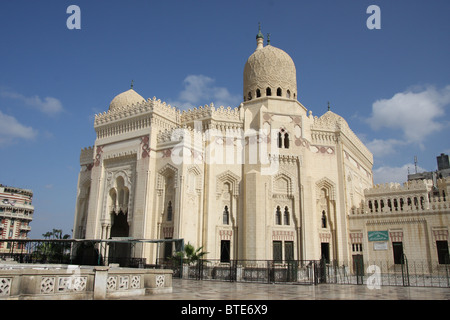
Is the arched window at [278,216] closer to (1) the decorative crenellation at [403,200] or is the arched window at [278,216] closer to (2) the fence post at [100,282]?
(1) the decorative crenellation at [403,200]

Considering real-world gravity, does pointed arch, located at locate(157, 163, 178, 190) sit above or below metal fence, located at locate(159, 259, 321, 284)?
above

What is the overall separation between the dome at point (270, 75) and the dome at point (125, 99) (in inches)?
358

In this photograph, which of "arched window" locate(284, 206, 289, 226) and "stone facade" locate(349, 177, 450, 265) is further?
"arched window" locate(284, 206, 289, 226)

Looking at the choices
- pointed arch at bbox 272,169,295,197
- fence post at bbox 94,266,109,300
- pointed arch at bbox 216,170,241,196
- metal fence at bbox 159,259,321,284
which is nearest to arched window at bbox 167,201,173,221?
pointed arch at bbox 216,170,241,196

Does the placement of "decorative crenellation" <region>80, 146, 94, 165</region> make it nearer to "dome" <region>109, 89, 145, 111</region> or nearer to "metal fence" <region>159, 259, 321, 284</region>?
"dome" <region>109, 89, 145, 111</region>

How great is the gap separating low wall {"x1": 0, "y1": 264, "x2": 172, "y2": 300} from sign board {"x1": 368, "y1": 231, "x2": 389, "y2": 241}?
20.6m

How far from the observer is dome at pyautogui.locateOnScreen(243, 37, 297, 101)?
29484 mm

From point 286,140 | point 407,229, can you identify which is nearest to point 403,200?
point 407,229

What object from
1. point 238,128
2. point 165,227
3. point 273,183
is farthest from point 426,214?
point 165,227

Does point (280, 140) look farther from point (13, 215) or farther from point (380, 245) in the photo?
point (13, 215)

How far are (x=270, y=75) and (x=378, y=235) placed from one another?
46.9ft

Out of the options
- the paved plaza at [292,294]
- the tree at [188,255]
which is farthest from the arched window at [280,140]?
the paved plaza at [292,294]

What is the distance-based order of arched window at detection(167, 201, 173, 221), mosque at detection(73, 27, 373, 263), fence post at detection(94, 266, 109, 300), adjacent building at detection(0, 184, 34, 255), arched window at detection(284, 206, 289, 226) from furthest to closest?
adjacent building at detection(0, 184, 34, 255) → arched window at detection(284, 206, 289, 226) → arched window at detection(167, 201, 173, 221) → mosque at detection(73, 27, 373, 263) → fence post at detection(94, 266, 109, 300)
